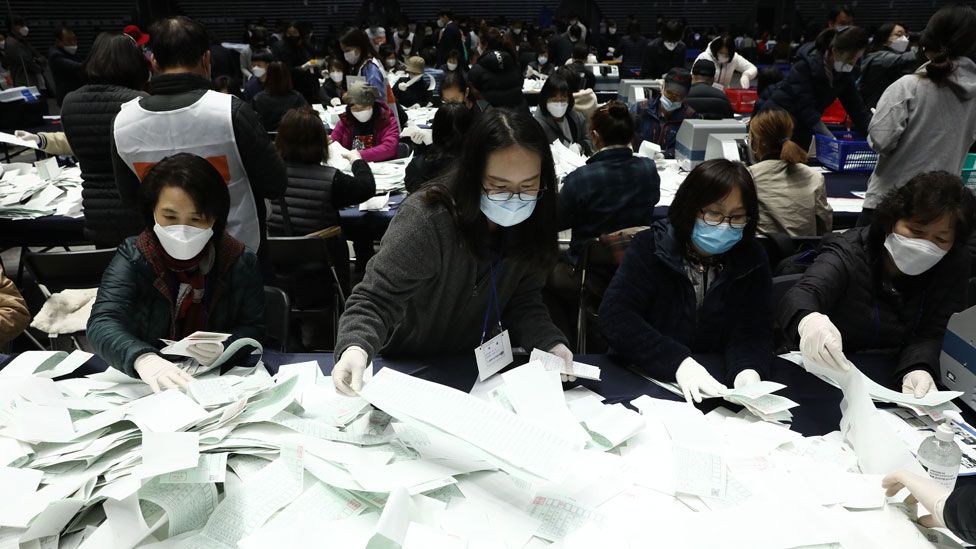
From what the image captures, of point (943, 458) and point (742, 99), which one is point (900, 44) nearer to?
point (742, 99)

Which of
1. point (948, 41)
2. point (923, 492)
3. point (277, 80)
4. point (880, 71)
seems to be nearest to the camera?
point (923, 492)

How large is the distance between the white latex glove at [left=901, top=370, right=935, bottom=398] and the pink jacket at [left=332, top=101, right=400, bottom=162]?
336cm

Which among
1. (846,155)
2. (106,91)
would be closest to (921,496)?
(106,91)

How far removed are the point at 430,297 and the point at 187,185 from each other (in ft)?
2.43

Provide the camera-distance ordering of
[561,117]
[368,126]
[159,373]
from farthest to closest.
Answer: [561,117]
[368,126]
[159,373]

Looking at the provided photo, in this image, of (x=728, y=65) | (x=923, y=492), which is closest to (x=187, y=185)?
(x=923, y=492)

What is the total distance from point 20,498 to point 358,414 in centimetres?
63

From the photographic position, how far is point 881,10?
16.5 m

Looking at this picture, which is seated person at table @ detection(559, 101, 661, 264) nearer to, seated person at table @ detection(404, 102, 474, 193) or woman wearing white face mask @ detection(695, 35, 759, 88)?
seated person at table @ detection(404, 102, 474, 193)

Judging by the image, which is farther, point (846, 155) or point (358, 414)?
point (846, 155)

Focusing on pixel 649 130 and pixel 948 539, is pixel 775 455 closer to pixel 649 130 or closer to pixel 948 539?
pixel 948 539

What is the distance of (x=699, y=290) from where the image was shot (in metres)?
1.88

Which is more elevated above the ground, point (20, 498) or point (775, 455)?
point (20, 498)

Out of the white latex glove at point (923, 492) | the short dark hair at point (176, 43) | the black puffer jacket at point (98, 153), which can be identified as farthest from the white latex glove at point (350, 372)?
the black puffer jacket at point (98, 153)
